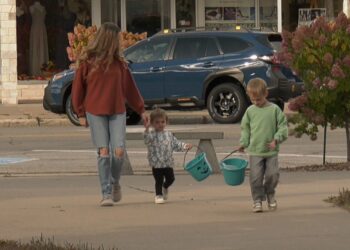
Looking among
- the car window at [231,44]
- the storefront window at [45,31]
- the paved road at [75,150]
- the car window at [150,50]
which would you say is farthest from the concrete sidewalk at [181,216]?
the storefront window at [45,31]

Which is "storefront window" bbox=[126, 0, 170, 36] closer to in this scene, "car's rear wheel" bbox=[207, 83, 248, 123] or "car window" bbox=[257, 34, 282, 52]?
"car window" bbox=[257, 34, 282, 52]

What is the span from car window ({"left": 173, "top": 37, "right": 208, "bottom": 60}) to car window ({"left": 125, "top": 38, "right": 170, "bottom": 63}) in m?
0.24

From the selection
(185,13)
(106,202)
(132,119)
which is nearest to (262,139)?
(106,202)

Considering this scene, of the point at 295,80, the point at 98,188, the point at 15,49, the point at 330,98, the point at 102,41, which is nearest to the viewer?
the point at 102,41

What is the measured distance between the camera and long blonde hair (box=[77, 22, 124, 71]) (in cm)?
1044

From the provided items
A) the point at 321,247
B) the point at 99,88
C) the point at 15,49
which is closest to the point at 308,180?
the point at 99,88

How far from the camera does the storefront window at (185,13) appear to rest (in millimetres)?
30484

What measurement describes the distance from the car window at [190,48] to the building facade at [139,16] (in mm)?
6529

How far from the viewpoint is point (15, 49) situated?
28000mm

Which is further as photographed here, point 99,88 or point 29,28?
point 29,28

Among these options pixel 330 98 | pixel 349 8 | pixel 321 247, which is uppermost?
pixel 349 8

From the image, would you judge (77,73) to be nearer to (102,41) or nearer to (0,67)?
(102,41)

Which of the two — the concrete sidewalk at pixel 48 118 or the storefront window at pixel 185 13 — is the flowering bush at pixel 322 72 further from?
the storefront window at pixel 185 13

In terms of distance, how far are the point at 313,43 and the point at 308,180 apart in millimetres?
1826
